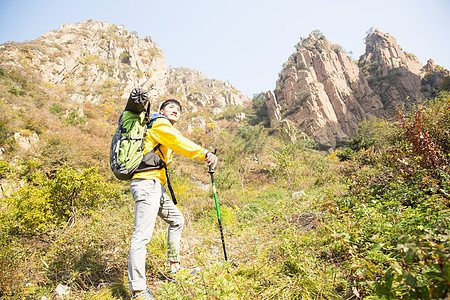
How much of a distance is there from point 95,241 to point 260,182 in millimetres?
13190

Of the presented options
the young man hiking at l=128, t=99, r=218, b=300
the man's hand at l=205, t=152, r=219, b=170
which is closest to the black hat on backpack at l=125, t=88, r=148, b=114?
the young man hiking at l=128, t=99, r=218, b=300

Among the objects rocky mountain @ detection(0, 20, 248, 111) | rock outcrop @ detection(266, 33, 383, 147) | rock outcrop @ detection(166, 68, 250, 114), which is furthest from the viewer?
rock outcrop @ detection(166, 68, 250, 114)

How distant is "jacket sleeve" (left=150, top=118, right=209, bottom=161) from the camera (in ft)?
6.88

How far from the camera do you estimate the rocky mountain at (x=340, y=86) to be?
4075 cm

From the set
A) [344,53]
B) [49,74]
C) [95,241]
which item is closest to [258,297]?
[95,241]

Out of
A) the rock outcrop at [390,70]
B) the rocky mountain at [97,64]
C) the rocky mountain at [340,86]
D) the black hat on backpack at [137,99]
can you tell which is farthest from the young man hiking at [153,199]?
the rock outcrop at [390,70]

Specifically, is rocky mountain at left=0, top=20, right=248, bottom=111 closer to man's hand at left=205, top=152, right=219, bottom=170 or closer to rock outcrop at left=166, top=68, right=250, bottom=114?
rock outcrop at left=166, top=68, right=250, bottom=114

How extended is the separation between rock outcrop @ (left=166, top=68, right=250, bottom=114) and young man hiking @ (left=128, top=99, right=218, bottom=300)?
5461cm

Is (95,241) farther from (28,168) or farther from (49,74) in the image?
(49,74)

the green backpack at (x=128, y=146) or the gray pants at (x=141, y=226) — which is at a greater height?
the green backpack at (x=128, y=146)

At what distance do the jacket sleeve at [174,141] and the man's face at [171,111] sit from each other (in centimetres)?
26

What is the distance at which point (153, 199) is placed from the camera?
2.03 metres

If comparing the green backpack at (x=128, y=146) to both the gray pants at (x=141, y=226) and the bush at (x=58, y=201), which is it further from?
the bush at (x=58, y=201)

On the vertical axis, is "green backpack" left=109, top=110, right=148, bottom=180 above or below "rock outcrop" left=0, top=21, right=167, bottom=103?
below
